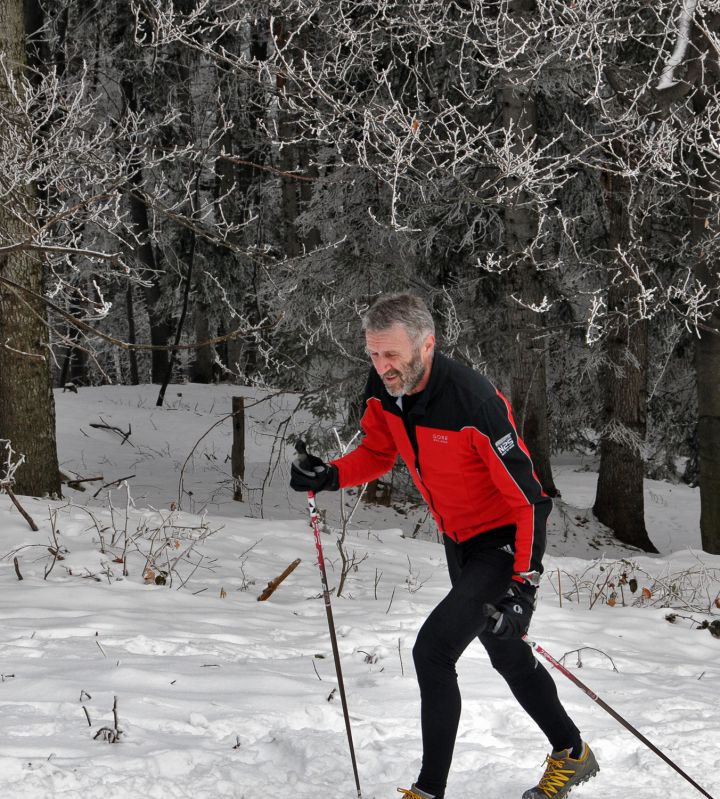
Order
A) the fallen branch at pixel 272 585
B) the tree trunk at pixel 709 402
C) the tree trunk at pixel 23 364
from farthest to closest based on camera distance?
the tree trunk at pixel 709 402, the tree trunk at pixel 23 364, the fallen branch at pixel 272 585

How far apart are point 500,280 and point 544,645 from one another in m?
7.24

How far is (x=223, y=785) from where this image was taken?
3494mm

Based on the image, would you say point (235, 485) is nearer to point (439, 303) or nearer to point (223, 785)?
point (439, 303)

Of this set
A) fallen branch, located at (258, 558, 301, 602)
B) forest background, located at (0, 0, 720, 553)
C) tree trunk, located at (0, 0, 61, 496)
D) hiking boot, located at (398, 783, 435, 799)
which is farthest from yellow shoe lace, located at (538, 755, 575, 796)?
tree trunk, located at (0, 0, 61, 496)

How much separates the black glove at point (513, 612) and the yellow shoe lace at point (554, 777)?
691 millimetres

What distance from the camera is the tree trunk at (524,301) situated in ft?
35.9

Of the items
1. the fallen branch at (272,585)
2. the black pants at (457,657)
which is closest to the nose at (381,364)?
the black pants at (457,657)

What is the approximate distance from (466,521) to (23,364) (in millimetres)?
6362

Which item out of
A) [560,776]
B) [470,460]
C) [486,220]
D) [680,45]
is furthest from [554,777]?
[486,220]

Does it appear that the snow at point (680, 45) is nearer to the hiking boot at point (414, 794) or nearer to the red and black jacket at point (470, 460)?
the red and black jacket at point (470, 460)

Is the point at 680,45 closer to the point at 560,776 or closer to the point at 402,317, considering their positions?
the point at 402,317

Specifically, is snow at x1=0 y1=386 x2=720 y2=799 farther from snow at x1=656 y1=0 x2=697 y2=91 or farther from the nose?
snow at x1=656 y1=0 x2=697 y2=91

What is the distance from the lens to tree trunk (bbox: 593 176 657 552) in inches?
462

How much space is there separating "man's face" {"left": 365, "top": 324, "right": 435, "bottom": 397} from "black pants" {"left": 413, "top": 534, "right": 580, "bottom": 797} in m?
0.69
